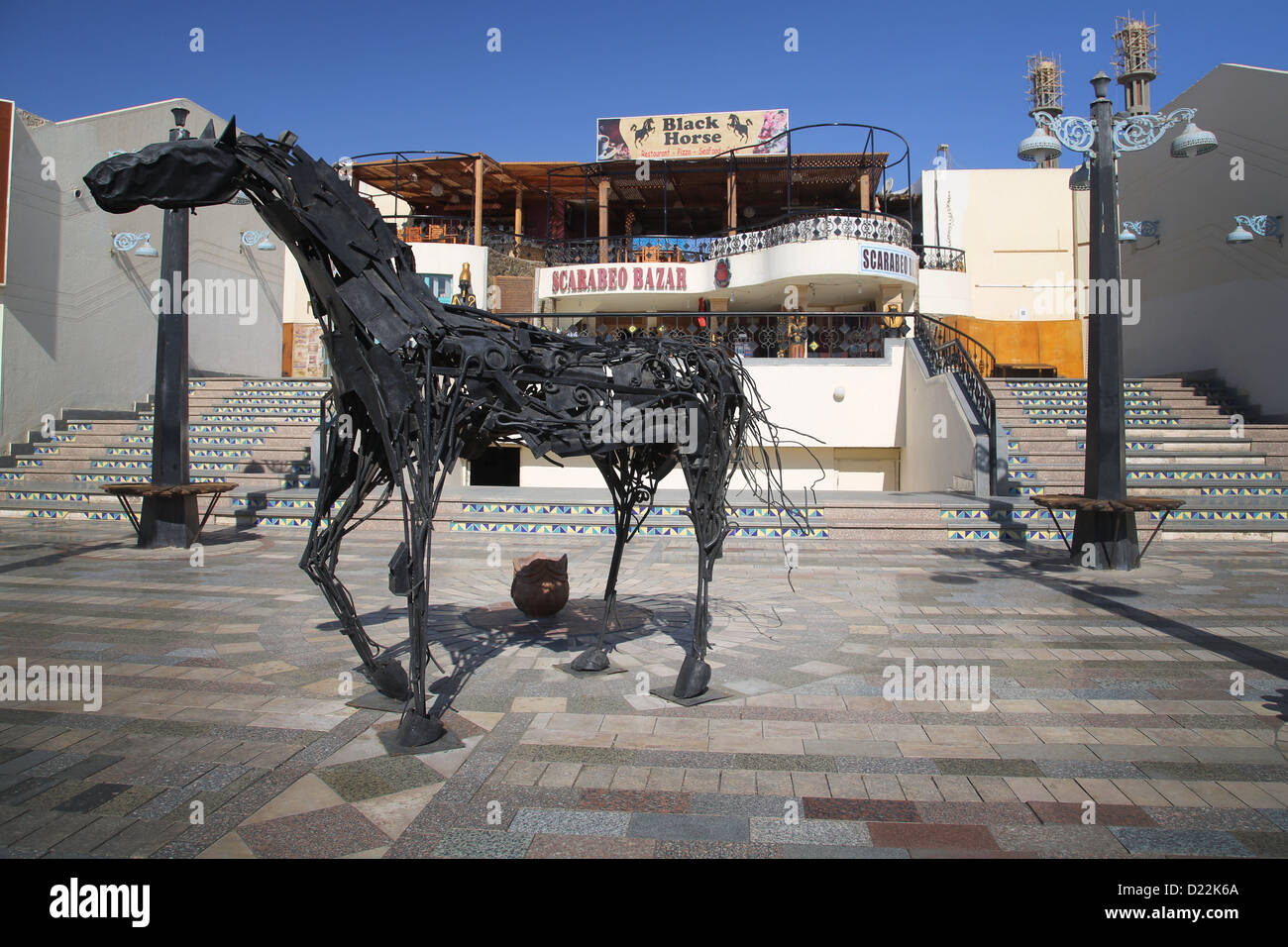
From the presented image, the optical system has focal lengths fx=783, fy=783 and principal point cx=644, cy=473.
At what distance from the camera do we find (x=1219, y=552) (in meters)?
10.2

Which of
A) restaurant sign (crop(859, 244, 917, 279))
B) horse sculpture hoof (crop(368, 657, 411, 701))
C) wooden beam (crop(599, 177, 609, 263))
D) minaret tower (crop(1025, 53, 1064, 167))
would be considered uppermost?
minaret tower (crop(1025, 53, 1064, 167))

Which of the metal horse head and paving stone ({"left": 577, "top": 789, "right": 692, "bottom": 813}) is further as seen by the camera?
the metal horse head

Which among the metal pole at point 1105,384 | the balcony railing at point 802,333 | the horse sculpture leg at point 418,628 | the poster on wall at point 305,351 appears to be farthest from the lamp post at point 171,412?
the poster on wall at point 305,351

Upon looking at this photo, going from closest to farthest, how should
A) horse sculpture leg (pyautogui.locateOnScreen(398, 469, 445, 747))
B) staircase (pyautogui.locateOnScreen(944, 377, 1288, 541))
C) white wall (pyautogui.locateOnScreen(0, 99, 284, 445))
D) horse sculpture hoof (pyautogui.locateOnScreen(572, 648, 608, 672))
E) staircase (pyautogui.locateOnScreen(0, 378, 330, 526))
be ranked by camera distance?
horse sculpture leg (pyautogui.locateOnScreen(398, 469, 445, 747))
horse sculpture hoof (pyautogui.locateOnScreen(572, 648, 608, 672))
staircase (pyautogui.locateOnScreen(944, 377, 1288, 541))
staircase (pyautogui.locateOnScreen(0, 378, 330, 526))
white wall (pyautogui.locateOnScreen(0, 99, 284, 445))

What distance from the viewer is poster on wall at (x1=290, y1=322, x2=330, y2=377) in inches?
945

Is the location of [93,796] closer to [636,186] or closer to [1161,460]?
[1161,460]

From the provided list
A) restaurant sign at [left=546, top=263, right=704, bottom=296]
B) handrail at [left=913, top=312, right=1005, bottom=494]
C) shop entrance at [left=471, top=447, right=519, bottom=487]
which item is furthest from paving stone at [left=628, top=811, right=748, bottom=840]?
restaurant sign at [left=546, top=263, right=704, bottom=296]

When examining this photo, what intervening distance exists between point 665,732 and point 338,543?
83.6 inches

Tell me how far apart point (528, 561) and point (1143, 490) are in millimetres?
10984

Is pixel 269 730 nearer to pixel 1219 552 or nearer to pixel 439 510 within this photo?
pixel 439 510

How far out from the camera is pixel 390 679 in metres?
4.61
